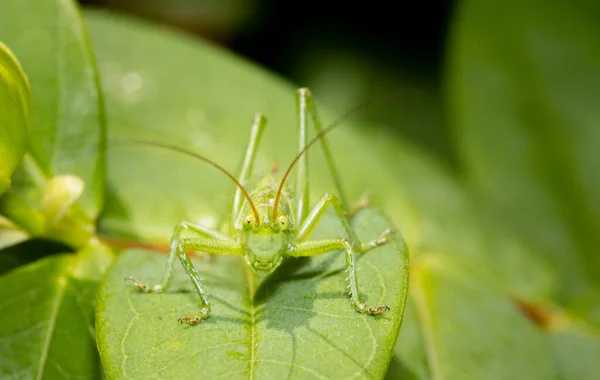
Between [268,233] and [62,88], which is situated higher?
[62,88]

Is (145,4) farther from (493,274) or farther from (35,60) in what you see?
(493,274)

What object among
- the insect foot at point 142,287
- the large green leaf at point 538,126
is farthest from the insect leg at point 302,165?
the large green leaf at point 538,126

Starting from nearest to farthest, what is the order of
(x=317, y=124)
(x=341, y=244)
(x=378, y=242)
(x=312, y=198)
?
(x=378, y=242), (x=341, y=244), (x=312, y=198), (x=317, y=124)

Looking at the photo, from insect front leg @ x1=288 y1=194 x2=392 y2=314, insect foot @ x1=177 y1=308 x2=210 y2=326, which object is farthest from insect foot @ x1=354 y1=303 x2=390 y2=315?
insect foot @ x1=177 y1=308 x2=210 y2=326

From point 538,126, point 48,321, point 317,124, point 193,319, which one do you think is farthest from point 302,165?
point 538,126

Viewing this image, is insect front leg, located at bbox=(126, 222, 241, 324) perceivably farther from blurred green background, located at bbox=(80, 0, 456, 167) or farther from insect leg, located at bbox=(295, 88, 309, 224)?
blurred green background, located at bbox=(80, 0, 456, 167)

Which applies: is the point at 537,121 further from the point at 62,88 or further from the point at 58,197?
the point at 58,197
